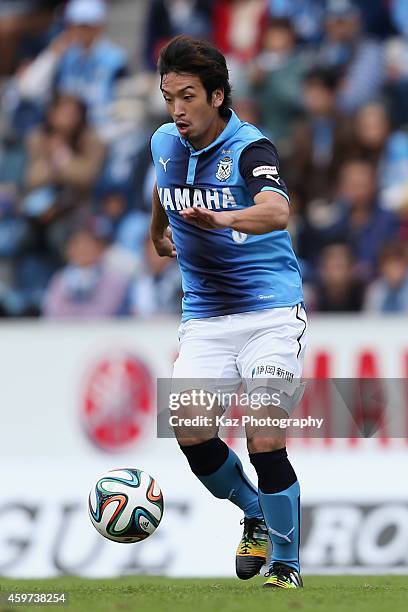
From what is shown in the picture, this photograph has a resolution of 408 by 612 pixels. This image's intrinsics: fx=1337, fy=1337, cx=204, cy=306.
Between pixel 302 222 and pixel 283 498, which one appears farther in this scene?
pixel 302 222

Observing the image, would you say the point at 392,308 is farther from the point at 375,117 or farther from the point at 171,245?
the point at 171,245

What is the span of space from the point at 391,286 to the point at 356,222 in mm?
991

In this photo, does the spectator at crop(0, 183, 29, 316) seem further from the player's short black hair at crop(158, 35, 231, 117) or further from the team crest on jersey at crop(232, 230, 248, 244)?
the player's short black hair at crop(158, 35, 231, 117)

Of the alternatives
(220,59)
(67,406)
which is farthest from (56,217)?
(220,59)

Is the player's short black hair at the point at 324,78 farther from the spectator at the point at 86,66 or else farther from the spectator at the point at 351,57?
the spectator at the point at 86,66

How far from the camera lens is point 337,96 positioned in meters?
13.6

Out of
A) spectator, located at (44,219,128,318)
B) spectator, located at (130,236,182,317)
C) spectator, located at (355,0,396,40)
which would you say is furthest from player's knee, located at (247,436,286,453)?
spectator, located at (355,0,396,40)

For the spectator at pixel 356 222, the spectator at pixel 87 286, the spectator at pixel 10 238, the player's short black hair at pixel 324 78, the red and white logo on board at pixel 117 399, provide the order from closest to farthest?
the red and white logo on board at pixel 117 399 < the spectator at pixel 356 222 < the spectator at pixel 87 286 < the player's short black hair at pixel 324 78 < the spectator at pixel 10 238

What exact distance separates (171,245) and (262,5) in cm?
795

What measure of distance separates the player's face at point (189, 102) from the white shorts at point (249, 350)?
104 cm

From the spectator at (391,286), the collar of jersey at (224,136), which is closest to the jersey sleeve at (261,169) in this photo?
the collar of jersey at (224,136)

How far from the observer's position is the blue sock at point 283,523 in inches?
265

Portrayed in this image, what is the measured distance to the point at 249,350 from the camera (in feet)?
23.1

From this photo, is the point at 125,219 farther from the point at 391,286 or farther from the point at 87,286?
the point at 391,286
